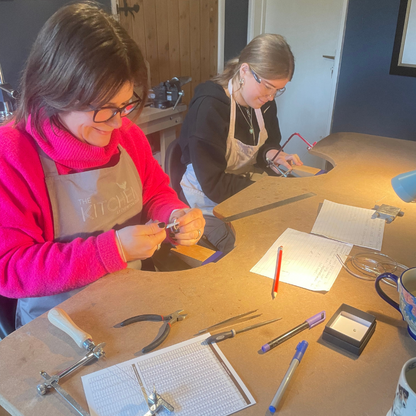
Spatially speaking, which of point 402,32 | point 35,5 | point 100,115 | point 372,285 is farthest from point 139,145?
point 402,32

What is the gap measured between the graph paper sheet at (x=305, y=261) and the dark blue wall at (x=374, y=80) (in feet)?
6.83

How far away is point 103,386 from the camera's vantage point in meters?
0.65

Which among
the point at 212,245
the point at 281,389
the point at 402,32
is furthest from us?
the point at 402,32

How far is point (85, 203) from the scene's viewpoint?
Result: 107 cm

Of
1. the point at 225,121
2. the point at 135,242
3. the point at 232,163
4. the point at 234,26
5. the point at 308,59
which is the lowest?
the point at 232,163

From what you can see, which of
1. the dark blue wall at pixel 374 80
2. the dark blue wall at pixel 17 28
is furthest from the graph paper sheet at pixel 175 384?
the dark blue wall at pixel 374 80

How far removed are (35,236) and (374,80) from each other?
8.78 ft

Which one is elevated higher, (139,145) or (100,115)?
(100,115)

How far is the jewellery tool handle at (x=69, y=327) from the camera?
72cm

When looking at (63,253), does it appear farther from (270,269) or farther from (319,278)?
(319,278)

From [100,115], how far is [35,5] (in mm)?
1670

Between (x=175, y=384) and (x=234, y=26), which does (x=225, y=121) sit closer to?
(x=175, y=384)

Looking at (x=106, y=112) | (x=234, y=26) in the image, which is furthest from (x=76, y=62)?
(x=234, y=26)

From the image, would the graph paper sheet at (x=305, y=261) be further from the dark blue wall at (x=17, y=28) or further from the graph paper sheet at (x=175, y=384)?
the dark blue wall at (x=17, y=28)
